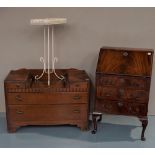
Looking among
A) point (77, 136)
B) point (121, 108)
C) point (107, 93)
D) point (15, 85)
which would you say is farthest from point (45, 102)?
point (121, 108)

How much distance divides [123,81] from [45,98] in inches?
34.2

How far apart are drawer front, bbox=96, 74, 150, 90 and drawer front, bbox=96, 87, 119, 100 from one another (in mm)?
49

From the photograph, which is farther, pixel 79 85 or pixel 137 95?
pixel 79 85

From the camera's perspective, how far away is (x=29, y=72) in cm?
328

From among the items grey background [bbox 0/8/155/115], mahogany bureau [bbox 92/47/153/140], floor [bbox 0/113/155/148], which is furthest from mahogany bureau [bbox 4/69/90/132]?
grey background [bbox 0/8/155/115]

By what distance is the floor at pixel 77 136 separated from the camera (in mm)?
2824

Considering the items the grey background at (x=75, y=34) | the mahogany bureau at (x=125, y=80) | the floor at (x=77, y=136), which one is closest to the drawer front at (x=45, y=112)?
the floor at (x=77, y=136)

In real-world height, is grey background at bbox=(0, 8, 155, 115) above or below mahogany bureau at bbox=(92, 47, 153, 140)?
above

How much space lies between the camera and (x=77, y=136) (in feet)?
9.89

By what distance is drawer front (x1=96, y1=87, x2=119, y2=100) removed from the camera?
114 inches

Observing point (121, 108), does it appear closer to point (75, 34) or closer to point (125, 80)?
point (125, 80)

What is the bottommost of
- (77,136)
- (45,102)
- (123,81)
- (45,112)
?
(77,136)

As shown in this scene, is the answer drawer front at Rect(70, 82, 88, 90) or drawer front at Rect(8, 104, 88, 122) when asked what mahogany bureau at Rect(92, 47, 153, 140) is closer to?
drawer front at Rect(70, 82, 88, 90)
